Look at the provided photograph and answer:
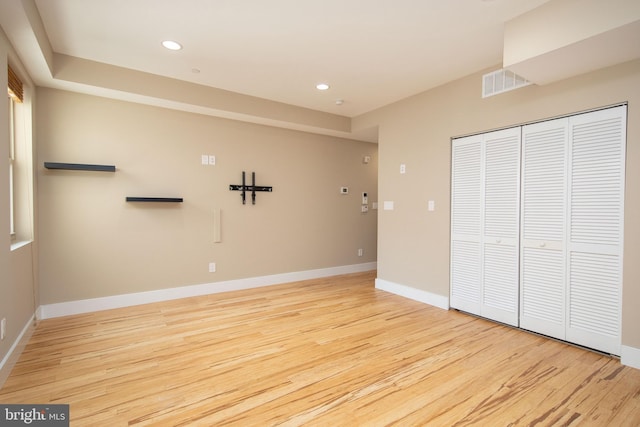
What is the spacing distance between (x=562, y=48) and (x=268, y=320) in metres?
3.61

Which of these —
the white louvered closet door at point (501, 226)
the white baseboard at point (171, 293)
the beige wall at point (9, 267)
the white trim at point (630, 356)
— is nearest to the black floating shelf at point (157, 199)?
the beige wall at point (9, 267)

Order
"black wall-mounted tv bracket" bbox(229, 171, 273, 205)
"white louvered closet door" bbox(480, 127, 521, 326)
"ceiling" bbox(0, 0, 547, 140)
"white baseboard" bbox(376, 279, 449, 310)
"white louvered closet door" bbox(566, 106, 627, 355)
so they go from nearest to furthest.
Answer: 1. "ceiling" bbox(0, 0, 547, 140)
2. "white louvered closet door" bbox(566, 106, 627, 355)
3. "white louvered closet door" bbox(480, 127, 521, 326)
4. "white baseboard" bbox(376, 279, 449, 310)
5. "black wall-mounted tv bracket" bbox(229, 171, 273, 205)

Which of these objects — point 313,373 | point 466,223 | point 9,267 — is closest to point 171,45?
point 9,267

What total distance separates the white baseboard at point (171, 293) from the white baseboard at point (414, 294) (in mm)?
1266

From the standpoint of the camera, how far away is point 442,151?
4.02 metres

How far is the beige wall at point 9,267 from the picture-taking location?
2311 millimetres

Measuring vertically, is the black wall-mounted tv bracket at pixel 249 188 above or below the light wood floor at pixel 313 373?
above

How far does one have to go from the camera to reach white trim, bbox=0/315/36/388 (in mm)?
2320

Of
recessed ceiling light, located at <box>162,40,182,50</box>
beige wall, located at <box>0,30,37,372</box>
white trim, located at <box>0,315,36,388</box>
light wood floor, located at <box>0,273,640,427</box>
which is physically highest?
recessed ceiling light, located at <box>162,40,182,50</box>

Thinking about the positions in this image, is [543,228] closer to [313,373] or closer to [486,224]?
[486,224]

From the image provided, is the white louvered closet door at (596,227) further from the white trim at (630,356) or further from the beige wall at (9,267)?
the beige wall at (9,267)

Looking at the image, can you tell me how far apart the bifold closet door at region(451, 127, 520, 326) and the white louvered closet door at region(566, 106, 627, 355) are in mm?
491

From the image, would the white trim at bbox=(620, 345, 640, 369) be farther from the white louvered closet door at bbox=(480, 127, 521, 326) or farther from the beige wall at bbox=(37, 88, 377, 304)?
the beige wall at bbox=(37, 88, 377, 304)

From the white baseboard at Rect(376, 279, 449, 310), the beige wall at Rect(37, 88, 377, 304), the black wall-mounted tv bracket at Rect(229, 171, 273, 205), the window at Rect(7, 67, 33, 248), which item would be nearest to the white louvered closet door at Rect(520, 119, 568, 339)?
the white baseboard at Rect(376, 279, 449, 310)
